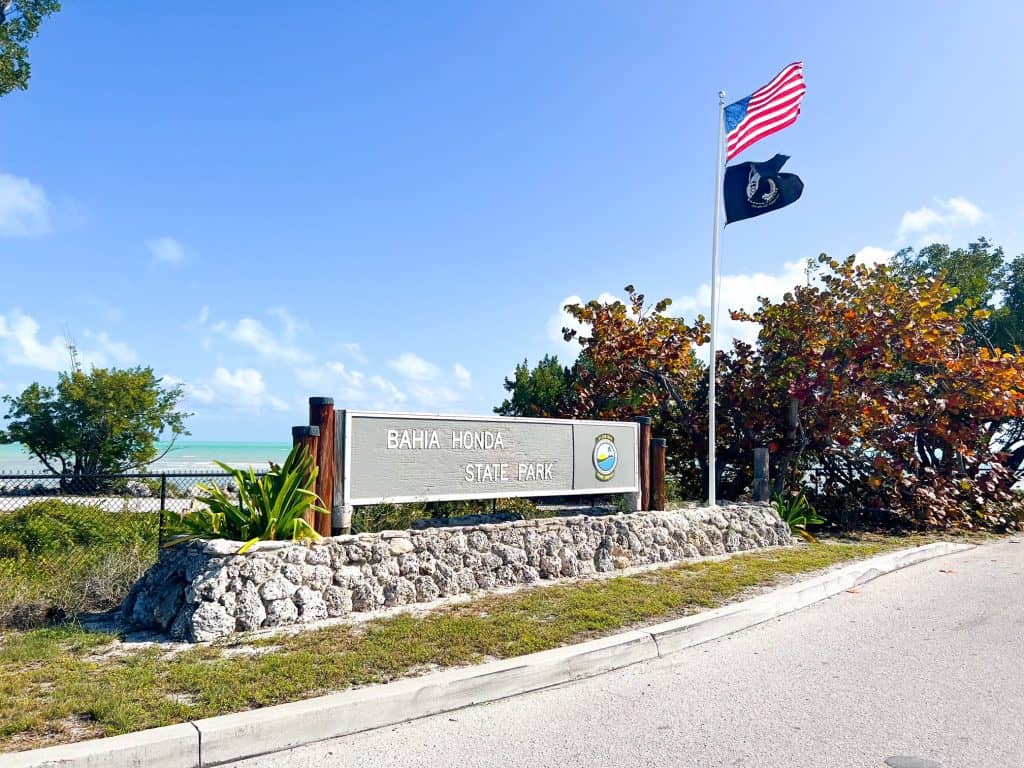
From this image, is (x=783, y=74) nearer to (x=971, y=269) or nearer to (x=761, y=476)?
(x=761, y=476)

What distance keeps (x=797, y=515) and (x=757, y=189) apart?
5.67 meters

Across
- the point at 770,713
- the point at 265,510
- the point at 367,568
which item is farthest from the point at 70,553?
the point at 770,713

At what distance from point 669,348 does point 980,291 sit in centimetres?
1144

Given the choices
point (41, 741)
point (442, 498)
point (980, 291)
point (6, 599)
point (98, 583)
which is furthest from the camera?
point (980, 291)

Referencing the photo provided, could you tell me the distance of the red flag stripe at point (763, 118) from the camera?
11.5 metres

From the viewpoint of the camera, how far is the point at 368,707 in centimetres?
447

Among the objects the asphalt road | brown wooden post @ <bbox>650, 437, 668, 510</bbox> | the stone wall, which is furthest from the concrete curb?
brown wooden post @ <bbox>650, 437, 668, 510</bbox>

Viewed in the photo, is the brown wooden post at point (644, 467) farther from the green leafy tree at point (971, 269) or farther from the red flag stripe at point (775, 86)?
the green leafy tree at point (971, 269)

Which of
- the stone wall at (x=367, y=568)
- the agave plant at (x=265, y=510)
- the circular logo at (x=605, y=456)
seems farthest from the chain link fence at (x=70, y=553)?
the circular logo at (x=605, y=456)

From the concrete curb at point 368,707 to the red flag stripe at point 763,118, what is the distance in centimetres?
790

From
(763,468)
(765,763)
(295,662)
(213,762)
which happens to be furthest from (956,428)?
(213,762)

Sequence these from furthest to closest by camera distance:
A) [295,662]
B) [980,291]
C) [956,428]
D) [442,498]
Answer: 1. [980,291]
2. [956,428]
3. [442,498]
4. [295,662]

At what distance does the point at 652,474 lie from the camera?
1060cm

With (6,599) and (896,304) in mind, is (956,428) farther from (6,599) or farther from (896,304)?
(6,599)
